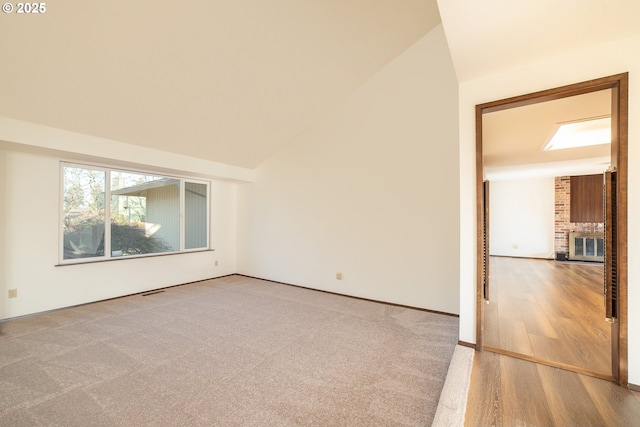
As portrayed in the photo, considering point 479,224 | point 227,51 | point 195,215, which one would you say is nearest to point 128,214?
point 195,215

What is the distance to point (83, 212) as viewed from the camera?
3.85 meters

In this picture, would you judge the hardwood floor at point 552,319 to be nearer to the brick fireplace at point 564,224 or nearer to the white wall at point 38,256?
the brick fireplace at point 564,224

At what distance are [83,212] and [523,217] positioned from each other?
9.97m

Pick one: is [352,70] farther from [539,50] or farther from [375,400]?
[375,400]

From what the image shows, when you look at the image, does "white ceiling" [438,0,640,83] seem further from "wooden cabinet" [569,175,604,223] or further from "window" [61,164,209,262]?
"wooden cabinet" [569,175,604,223]

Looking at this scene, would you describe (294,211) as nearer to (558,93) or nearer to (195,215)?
(195,215)

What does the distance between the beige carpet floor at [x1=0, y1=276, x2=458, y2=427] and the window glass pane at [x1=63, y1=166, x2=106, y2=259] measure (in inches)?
32.9

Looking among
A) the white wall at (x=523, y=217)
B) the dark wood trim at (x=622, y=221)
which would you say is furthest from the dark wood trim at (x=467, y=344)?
the white wall at (x=523, y=217)

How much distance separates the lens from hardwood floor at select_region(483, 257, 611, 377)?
216 cm

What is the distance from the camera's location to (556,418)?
1.51 m

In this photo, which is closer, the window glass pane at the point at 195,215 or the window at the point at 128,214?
the window at the point at 128,214

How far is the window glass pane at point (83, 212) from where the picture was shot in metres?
3.70

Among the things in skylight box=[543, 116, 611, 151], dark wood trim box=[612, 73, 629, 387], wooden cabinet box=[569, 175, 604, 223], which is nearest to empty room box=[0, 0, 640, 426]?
dark wood trim box=[612, 73, 629, 387]

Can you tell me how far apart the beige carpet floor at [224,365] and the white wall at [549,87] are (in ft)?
2.89
